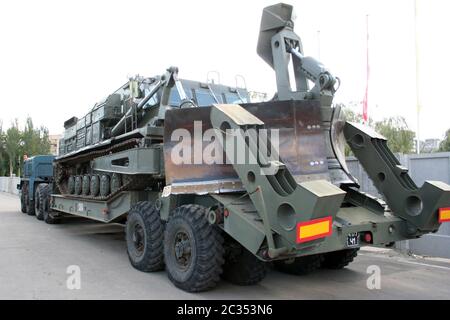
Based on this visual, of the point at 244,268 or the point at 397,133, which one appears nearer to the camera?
the point at 244,268

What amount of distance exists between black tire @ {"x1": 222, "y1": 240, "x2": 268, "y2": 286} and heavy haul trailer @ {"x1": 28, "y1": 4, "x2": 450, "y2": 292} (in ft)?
0.05

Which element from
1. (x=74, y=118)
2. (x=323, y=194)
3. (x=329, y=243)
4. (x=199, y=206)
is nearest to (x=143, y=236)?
(x=199, y=206)

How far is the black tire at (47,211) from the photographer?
1388cm

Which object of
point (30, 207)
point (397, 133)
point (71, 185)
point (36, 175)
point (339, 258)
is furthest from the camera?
point (397, 133)

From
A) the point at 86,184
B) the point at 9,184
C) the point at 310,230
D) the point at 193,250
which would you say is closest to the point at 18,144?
the point at 9,184

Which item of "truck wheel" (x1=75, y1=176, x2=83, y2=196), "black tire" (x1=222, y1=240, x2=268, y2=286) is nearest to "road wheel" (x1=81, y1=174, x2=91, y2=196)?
"truck wheel" (x1=75, y1=176, x2=83, y2=196)

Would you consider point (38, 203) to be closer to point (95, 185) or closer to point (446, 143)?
point (95, 185)

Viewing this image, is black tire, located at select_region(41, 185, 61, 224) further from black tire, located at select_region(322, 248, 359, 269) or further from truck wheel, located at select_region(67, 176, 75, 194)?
black tire, located at select_region(322, 248, 359, 269)

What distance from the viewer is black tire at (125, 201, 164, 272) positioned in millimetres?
6738

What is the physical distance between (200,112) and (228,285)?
7.73ft

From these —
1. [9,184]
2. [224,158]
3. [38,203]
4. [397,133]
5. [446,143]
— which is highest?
[397,133]

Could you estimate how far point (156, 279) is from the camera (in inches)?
257

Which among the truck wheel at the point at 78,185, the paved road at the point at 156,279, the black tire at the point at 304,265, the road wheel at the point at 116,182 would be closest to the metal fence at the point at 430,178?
the paved road at the point at 156,279

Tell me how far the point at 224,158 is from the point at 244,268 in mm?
1504
